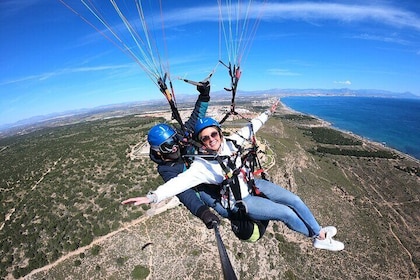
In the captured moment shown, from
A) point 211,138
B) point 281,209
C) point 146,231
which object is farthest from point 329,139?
point 211,138

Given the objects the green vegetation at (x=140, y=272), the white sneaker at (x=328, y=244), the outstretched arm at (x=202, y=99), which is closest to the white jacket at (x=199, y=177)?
the white sneaker at (x=328, y=244)

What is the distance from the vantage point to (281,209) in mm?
5379

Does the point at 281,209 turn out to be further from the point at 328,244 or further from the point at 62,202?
the point at 62,202

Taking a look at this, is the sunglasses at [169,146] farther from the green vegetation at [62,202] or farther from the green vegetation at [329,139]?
the green vegetation at [329,139]

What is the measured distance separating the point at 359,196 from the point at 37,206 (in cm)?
5311

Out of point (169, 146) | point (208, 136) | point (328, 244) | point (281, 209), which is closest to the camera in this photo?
point (281, 209)

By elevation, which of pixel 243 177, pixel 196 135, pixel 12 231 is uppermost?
pixel 196 135

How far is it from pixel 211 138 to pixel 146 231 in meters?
25.2

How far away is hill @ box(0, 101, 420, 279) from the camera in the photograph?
24891 mm

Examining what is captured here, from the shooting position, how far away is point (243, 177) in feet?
18.3

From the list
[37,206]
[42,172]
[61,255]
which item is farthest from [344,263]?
[42,172]

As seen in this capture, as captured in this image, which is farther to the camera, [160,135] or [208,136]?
[160,135]

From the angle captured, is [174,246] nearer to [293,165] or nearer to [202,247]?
[202,247]

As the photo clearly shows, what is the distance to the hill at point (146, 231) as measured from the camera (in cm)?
2489
